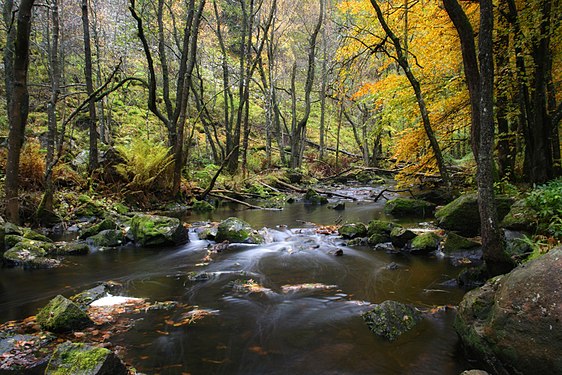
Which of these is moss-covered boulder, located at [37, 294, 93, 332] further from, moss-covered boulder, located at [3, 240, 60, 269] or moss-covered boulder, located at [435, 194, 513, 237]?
moss-covered boulder, located at [435, 194, 513, 237]

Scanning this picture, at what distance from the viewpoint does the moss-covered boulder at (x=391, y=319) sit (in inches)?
169

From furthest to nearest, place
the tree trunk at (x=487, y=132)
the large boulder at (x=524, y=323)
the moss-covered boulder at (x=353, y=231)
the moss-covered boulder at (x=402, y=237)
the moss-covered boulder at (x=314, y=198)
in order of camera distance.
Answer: the moss-covered boulder at (x=314, y=198) → the moss-covered boulder at (x=353, y=231) → the moss-covered boulder at (x=402, y=237) → the tree trunk at (x=487, y=132) → the large boulder at (x=524, y=323)

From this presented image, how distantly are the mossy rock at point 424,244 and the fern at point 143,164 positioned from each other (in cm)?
904

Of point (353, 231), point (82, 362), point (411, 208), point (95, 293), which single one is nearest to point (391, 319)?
point (82, 362)

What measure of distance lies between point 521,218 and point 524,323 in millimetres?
4938

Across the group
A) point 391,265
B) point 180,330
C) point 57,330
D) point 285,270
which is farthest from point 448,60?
point 57,330

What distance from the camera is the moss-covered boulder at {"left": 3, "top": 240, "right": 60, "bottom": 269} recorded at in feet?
22.6

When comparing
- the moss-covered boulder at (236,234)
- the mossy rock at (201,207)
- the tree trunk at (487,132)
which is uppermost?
Answer: the tree trunk at (487,132)

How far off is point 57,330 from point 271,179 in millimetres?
15954

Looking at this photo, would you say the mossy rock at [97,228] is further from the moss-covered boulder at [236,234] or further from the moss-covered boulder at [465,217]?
the moss-covered boulder at [465,217]

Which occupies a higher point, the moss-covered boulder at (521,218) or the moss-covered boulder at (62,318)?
the moss-covered boulder at (521,218)

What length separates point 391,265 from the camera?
700 cm

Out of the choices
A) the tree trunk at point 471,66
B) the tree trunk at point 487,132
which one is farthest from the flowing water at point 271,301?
the tree trunk at point 471,66

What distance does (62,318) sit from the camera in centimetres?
420
